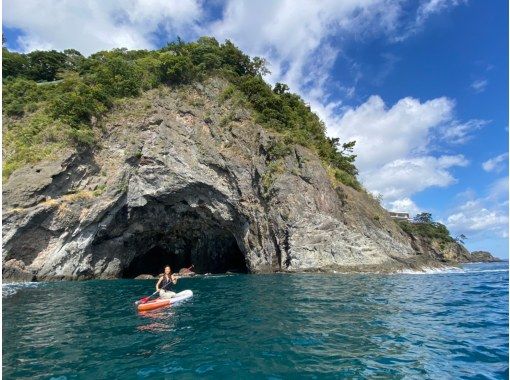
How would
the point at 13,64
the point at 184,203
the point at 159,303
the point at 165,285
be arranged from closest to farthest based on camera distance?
the point at 159,303 → the point at 165,285 → the point at 184,203 → the point at 13,64

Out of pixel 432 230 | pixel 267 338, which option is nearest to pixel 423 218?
pixel 432 230

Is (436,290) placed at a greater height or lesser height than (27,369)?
greater

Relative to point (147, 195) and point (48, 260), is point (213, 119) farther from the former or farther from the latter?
point (48, 260)

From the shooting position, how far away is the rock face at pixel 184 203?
102 feet

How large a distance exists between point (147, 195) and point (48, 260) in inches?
389

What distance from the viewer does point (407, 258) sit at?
121 feet

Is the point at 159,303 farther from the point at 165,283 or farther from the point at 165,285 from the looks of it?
the point at 165,283

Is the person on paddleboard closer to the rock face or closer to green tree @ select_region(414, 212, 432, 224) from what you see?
the rock face

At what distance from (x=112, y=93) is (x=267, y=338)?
1407 inches

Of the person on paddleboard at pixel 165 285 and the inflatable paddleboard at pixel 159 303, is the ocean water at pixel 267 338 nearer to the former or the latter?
the inflatable paddleboard at pixel 159 303

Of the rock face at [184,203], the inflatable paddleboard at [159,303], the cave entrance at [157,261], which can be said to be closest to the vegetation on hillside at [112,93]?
the rock face at [184,203]

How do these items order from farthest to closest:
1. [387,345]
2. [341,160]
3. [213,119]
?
[341,160], [213,119], [387,345]

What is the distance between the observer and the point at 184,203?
35.9m

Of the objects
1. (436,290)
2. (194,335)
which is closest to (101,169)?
(194,335)
